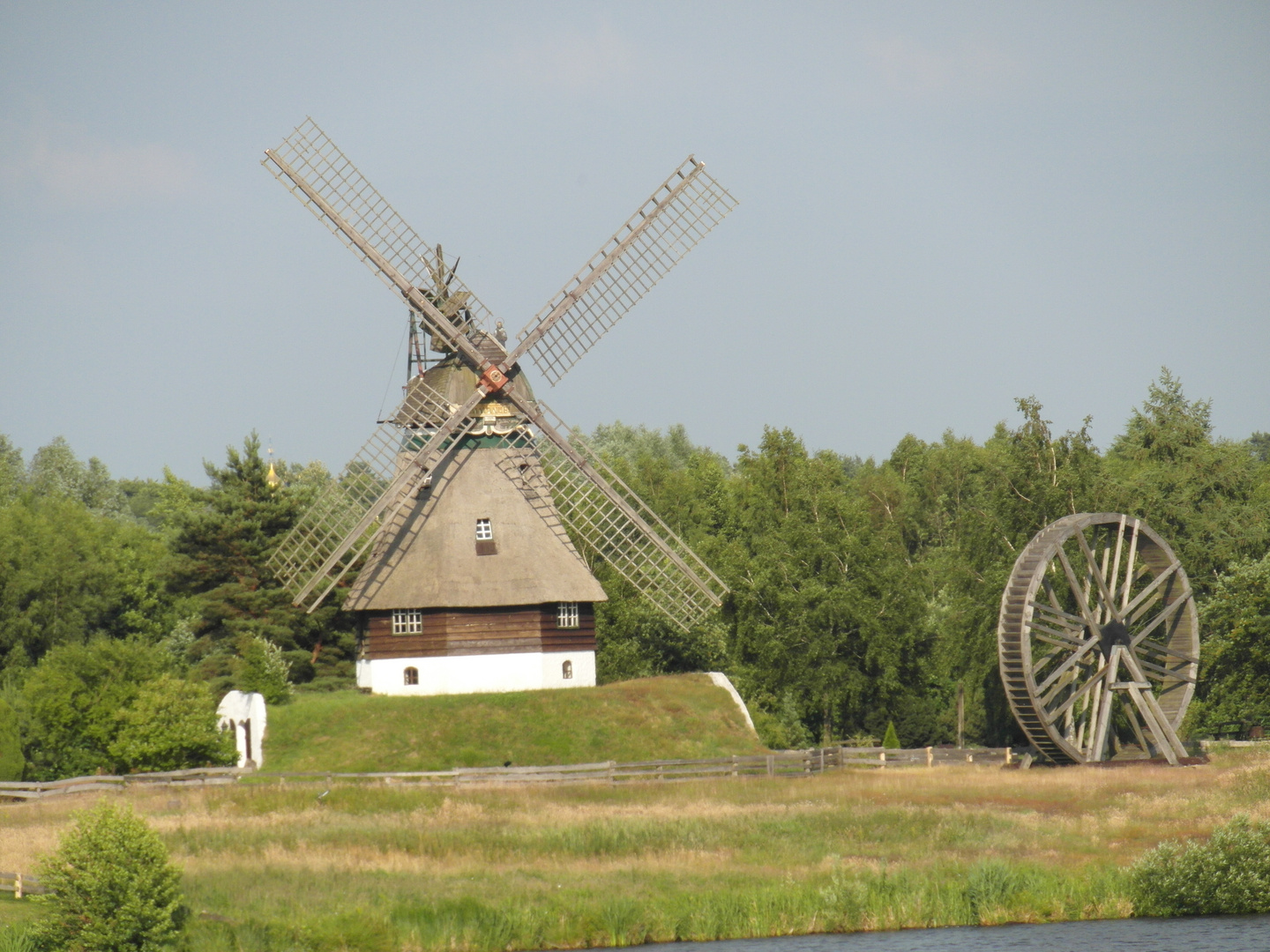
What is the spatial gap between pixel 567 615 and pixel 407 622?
4704 mm

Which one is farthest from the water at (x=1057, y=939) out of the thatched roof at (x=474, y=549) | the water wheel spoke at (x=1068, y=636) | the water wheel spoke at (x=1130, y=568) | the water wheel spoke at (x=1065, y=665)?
the thatched roof at (x=474, y=549)

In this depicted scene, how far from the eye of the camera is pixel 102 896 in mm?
23188

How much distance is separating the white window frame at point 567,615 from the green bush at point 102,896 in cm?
2184

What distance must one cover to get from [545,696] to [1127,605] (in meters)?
16.7

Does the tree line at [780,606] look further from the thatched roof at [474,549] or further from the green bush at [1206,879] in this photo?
the green bush at [1206,879]

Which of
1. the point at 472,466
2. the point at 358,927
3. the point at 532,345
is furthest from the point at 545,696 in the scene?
the point at 358,927

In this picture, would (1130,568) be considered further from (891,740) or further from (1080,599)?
(891,740)

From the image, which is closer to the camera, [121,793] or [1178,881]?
[1178,881]

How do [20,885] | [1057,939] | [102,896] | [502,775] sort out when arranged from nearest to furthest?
1. [102,896]
2. [1057,939]
3. [20,885]
4. [502,775]

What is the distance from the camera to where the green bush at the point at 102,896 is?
2311 cm

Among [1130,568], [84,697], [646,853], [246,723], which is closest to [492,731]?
[246,723]

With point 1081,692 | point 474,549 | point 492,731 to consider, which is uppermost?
point 474,549

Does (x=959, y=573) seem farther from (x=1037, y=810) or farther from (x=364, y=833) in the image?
(x=364, y=833)

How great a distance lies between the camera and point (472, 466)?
148 ft
